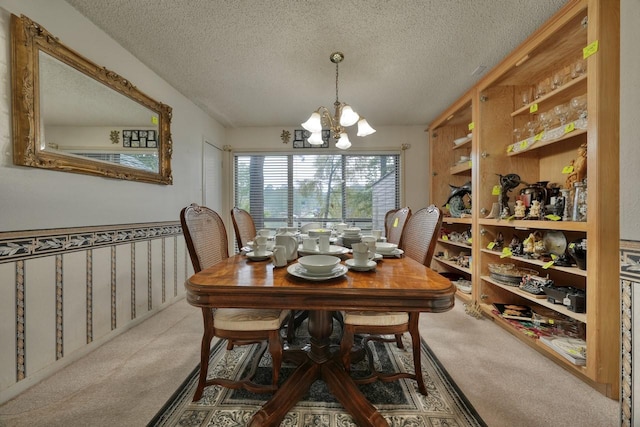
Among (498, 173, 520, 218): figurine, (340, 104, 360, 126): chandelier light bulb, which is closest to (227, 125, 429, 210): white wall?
(498, 173, 520, 218): figurine

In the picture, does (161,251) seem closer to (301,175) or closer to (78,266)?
(78,266)

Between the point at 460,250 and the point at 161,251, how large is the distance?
3.59 m

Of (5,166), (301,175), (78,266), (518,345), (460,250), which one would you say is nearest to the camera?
(5,166)

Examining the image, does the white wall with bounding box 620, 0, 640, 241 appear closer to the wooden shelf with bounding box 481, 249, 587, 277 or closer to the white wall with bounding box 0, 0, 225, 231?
the wooden shelf with bounding box 481, 249, 587, 277

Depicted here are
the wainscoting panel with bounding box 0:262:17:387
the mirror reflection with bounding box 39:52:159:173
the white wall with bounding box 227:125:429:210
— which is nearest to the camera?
the wainscoting panel with bounding box 0:262:17:387

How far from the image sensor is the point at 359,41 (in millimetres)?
1821

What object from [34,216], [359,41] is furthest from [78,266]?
[359,41]

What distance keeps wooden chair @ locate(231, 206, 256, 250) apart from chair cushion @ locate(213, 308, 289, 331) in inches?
38.1

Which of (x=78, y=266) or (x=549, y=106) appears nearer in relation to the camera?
(x=78, y=266)

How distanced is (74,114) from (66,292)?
3.83 ft

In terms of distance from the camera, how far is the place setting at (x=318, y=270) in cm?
93

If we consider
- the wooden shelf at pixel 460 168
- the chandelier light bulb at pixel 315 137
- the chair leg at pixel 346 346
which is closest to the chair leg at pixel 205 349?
the chair leg at pixel 346 346

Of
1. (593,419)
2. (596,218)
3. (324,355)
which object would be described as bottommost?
(593,419)

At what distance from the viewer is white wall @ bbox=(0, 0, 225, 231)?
1.29m
